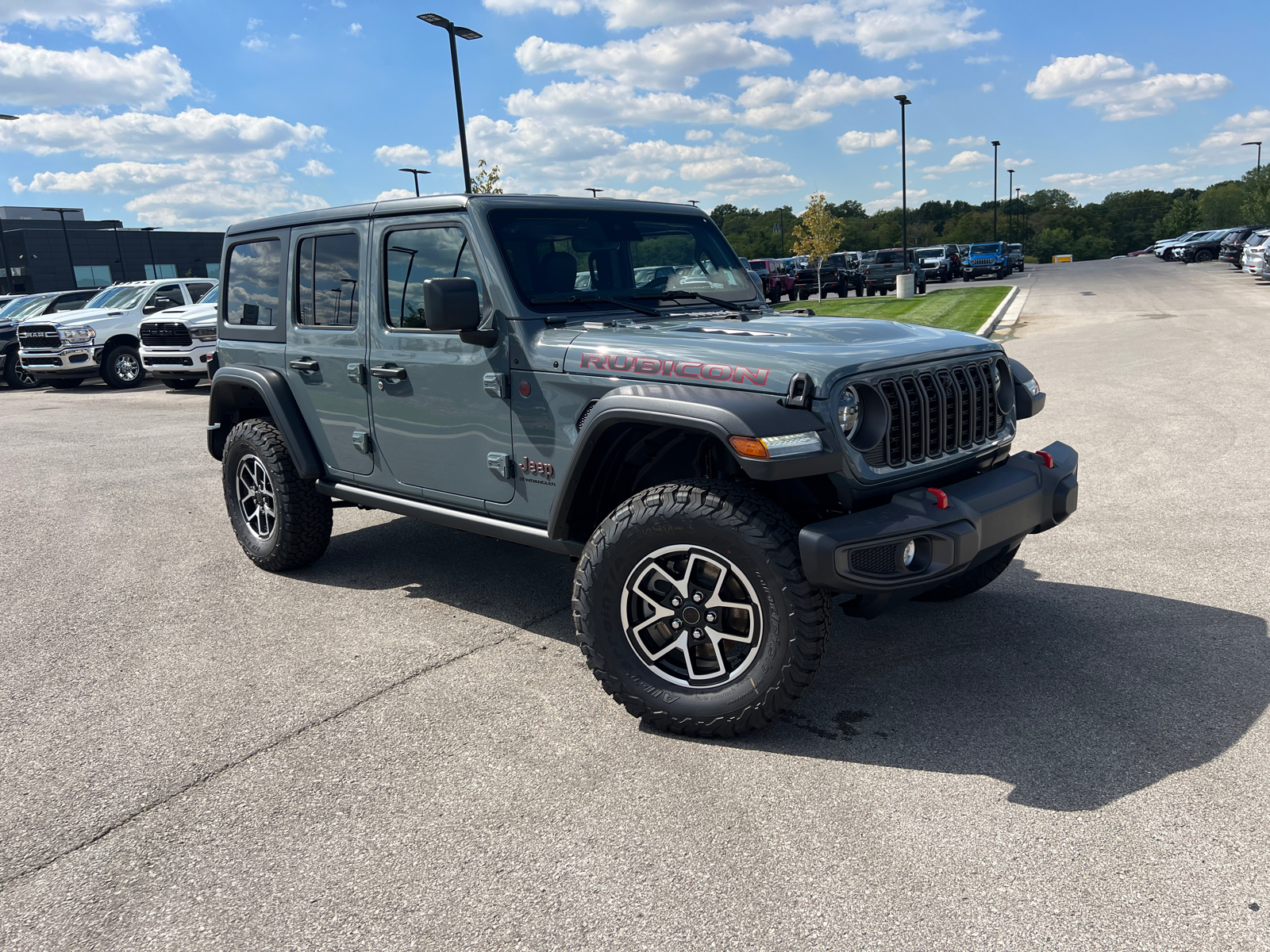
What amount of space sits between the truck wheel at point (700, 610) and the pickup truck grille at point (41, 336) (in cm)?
1890

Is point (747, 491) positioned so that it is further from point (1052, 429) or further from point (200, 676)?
point (1052, 429)

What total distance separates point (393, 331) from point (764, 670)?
8.15 feet

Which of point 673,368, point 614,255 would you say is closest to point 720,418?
point 673,368

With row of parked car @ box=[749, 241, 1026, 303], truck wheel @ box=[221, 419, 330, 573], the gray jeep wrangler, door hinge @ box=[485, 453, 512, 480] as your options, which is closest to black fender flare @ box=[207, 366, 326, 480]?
the gray jeep wrangler

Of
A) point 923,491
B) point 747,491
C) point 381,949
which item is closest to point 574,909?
point 381,949

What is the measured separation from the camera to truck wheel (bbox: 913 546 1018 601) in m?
4.45

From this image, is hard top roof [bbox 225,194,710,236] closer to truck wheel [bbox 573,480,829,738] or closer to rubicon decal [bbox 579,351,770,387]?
rubicon decal [bbox 579,351,770,387]

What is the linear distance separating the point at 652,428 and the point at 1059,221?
142007mm

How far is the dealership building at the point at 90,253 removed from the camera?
77.3m

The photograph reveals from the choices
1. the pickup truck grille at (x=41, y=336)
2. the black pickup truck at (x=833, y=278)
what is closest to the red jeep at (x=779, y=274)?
the black pickup truck at (x=833, y=278)

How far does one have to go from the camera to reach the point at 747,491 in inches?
136

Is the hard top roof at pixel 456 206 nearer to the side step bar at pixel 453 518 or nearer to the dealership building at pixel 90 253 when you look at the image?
the side step bar at pixel 453 518

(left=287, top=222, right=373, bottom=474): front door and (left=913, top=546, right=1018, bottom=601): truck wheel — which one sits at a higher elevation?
(left=287, top=222, right=373, bottom=474): front door

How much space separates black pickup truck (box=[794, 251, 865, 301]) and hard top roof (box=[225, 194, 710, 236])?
30.6 metres
